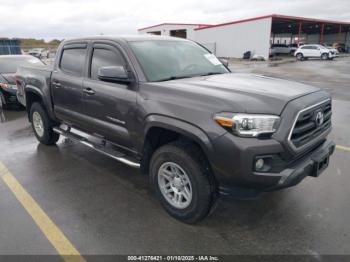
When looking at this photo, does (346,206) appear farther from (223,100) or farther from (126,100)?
(126,100)

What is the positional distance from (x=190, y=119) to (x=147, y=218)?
4.16 ft

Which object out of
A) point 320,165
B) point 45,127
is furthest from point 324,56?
point 320,165

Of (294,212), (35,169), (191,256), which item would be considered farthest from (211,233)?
(35,169)

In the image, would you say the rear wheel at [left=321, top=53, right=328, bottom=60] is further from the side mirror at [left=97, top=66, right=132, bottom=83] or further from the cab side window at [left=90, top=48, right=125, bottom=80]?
the side mirror at [left=97, top=66, right=132, bottom=83]

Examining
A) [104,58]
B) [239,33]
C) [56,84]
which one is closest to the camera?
[104,58]

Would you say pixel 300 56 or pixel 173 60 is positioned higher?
pixel 173 60

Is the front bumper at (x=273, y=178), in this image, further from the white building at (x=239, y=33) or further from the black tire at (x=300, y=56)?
the white building at (x=239, y=33)

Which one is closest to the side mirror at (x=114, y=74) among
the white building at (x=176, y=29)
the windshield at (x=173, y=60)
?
the windshield at (x=173, y=60)

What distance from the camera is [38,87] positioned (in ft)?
17.6

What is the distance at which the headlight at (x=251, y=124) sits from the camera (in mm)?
2623

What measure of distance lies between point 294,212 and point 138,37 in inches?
114

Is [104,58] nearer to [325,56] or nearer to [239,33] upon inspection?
[325,56]

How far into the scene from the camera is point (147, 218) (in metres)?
3.38

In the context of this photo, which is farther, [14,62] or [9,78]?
[14,62]
